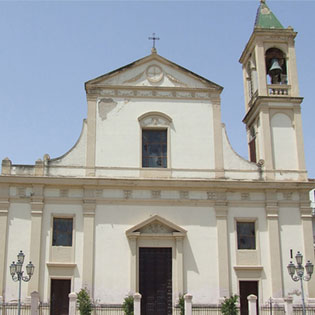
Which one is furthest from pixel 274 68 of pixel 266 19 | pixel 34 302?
pixel 34 302

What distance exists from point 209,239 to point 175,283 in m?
2.30

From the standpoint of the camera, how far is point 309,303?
69.3 ft

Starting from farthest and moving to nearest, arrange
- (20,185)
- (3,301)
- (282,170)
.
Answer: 1. (282,170)
2. (20,185)
3. (3,301)

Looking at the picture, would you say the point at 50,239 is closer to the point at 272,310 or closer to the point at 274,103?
the point at 272,310

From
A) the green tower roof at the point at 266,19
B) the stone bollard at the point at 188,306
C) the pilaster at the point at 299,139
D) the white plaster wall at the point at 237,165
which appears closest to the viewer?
the stone bollard at the point at 188,306

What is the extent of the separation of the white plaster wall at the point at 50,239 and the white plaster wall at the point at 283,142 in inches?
353

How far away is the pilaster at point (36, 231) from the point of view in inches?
803

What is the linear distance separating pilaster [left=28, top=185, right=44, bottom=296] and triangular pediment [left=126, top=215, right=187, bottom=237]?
361 centimetres

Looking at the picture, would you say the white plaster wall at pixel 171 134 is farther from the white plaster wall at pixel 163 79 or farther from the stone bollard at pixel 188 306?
the stone bollard at pixel 188 306

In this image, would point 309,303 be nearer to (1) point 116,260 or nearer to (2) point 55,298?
(1) point 116,260

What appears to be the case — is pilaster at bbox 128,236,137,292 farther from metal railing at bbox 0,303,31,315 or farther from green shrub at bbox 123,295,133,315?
metal railing at bbox 0,303,31,315

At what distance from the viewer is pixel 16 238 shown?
69.0 ft

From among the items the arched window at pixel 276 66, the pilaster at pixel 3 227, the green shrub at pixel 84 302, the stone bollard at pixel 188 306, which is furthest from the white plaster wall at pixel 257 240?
the pilaster at pixel 3 227

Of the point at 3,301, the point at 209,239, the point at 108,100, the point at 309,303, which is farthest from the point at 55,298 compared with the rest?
the point at 309,303
